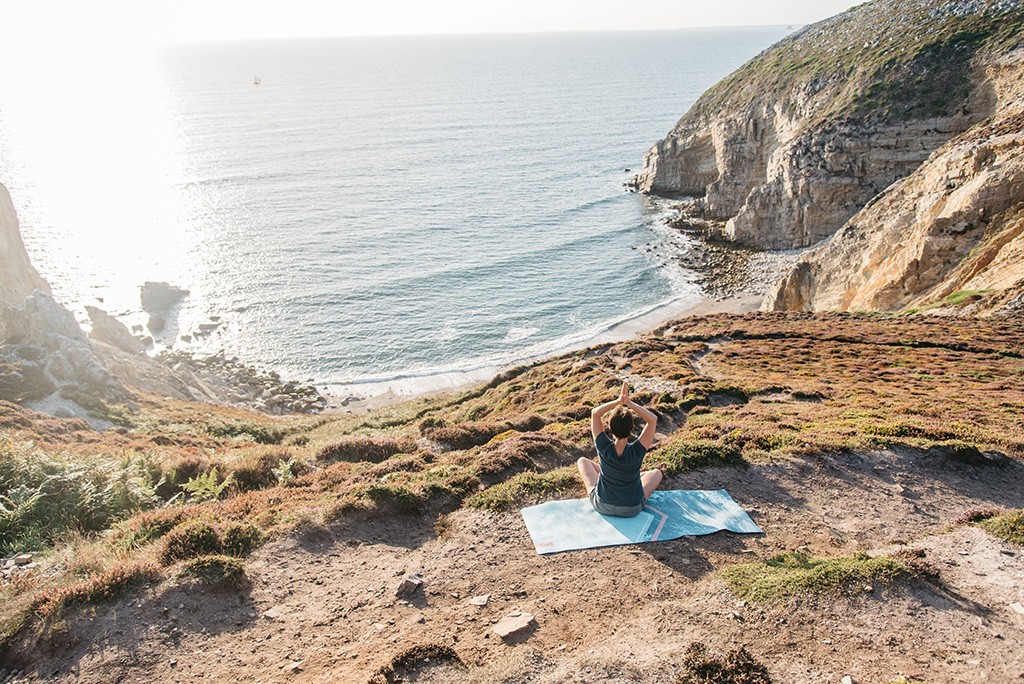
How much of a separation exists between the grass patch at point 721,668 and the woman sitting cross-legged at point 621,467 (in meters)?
3.87

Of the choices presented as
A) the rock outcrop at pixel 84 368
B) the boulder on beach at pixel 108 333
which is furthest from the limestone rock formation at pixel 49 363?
the boulder on beach at pixel 108 333

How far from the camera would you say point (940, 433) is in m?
16.2

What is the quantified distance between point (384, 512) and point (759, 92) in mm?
83465

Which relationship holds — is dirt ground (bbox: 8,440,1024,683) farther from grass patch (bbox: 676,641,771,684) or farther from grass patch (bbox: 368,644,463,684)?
grass patch (bbox: 676,641,771,684)

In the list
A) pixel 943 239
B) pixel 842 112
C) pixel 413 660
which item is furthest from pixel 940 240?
pixel 413 660

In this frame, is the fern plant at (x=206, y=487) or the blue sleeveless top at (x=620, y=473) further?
the fern plant at (x=206, y=487)

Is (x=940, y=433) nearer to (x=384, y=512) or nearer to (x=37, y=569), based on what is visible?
(x=384, y=512)

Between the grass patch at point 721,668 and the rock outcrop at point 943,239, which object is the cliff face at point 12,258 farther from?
the rock outcrop at point 943,239

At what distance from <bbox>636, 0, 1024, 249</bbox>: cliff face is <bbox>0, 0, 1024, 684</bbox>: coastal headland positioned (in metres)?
27.2

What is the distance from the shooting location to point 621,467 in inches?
473

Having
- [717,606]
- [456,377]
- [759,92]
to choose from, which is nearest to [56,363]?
[456,377]

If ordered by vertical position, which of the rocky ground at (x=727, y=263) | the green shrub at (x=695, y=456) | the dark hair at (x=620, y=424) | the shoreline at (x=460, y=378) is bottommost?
the shoreline at (x=460, y=378)

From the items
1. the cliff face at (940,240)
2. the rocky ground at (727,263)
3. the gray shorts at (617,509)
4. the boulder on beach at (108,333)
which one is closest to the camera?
the gray shorts at (617,509)

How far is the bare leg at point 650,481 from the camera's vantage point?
12981mm
